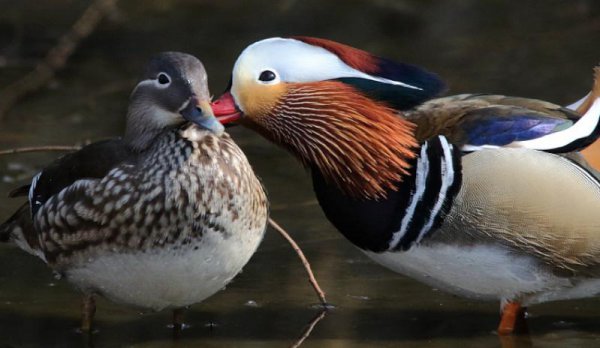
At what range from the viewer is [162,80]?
14.6 feet

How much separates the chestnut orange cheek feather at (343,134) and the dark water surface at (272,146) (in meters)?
0.58

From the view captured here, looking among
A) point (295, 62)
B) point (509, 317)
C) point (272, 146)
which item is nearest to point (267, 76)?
point (295, 62)

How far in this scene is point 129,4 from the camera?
32.9 ft

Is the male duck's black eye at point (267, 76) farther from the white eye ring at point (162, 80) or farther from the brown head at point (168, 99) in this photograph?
the white eye ring at point (162, 80)

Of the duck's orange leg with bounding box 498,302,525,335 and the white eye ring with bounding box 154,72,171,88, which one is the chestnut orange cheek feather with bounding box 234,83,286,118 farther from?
the duck's orange leg with bounding box 498,302,525,335

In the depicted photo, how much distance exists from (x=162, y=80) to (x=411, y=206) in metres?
0.98

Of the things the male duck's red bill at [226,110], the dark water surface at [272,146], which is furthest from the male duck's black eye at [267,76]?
the dark water surface at [272,146]

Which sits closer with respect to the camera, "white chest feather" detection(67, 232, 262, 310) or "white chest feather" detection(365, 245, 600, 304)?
"white chest feather" detection(67, 232, 262, 310)

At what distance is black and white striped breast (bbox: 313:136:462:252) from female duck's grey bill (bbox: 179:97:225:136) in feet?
2.12

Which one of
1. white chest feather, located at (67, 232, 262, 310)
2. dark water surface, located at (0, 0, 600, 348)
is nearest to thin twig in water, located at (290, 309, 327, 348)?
dark water surface, located at (0, 0, 600, 348)

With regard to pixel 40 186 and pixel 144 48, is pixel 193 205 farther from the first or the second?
pixel 144 48

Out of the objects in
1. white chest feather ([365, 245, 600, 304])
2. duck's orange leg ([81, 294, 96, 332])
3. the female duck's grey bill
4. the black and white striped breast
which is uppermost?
the female duck's grey bill

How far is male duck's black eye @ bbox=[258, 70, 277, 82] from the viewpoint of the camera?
459cm

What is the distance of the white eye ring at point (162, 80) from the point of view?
14.5 ft
